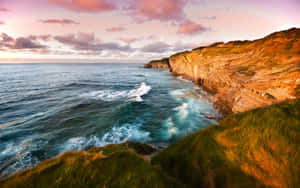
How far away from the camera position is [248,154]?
170 inches

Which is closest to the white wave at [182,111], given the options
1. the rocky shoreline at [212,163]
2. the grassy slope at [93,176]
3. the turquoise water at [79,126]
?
the turquoise water at [79,126]

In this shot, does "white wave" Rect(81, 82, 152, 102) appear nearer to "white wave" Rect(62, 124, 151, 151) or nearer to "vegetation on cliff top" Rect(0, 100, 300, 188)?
"white wave" Rect(62, 124, 151, 151)

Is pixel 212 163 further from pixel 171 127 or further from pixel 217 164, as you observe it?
pixel 171 127

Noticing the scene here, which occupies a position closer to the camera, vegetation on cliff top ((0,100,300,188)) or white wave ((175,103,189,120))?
vegetation on cliff top ((0,100,300,188))

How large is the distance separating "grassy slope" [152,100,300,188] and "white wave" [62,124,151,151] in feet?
25.1

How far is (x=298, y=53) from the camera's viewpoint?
1510 centimetres

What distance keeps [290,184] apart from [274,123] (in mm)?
1920

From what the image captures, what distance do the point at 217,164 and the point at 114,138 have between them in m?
10.4

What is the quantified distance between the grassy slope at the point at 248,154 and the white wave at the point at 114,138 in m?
7.64

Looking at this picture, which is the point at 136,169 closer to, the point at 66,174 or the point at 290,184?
the point at 66,174

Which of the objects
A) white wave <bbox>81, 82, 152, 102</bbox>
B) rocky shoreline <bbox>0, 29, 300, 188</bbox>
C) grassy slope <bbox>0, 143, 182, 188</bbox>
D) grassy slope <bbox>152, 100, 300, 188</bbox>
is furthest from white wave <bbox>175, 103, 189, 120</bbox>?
grassy slope <bbox>0, 143, 182, 188</bbox>

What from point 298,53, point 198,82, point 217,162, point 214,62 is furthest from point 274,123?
point 198,82

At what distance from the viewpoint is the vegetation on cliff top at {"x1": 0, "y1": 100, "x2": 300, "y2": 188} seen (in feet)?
10.9

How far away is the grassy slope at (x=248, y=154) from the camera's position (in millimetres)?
3726
